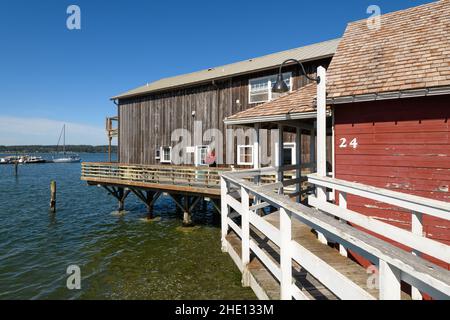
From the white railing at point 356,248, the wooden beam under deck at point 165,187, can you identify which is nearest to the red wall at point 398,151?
the white railing at point 356,248

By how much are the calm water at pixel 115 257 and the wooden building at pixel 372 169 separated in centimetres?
167

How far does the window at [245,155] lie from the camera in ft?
55.3

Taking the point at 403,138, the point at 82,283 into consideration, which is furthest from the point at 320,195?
the point at 82,283

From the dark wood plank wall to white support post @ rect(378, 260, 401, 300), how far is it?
Answer: 13330 mm

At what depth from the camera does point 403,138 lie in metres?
6.11

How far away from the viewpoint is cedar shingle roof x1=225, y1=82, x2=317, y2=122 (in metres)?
7.90

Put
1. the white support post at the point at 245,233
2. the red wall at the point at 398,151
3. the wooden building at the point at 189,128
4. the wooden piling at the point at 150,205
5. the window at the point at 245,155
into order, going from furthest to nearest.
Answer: the window at the point at 245,155 < the wooden piling at the point at 150,205 < the wooden building at the point at 189,128 < the red wall at the point at 398,151 < the white support post at the point at 245,233

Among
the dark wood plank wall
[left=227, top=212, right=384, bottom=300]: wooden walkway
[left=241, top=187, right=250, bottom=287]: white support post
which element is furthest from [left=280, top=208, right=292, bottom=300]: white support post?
the dark wood plank wall

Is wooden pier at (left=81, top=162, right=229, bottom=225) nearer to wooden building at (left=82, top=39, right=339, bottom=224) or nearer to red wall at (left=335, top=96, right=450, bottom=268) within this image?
wooden building at (left=82, top=39, right=339, bottom=224)

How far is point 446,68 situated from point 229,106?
1253 cm

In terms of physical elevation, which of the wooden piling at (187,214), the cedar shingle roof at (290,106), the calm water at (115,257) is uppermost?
the cedar shingle roof at (290,106)

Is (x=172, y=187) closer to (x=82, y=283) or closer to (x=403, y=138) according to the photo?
(x=82, y=283)

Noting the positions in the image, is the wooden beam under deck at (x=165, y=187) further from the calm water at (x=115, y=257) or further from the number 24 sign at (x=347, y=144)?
the number 24 sign at (x=347, y=144)

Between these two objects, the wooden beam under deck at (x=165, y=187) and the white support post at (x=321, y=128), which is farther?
the wooden beam under deck at (x=165, y=187)
